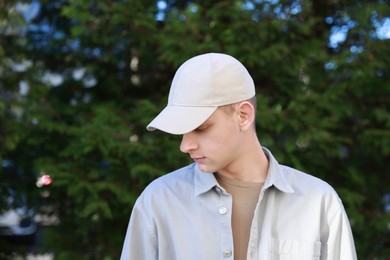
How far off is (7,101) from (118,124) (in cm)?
88

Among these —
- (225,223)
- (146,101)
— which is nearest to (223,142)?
(225,223)

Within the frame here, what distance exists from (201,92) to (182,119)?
4.6 inches

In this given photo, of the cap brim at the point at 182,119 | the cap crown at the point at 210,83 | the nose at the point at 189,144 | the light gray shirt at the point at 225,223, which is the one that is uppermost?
the cap crown at the point at 210,83

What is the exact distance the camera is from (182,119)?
2.20 metres

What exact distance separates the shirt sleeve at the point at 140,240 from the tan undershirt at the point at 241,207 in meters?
0.28

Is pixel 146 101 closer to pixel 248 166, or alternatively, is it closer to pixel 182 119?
pixel 248 166

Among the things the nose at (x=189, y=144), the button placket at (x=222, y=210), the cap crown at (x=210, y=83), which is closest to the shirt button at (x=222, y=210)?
the button placket at (x=222, y=210)

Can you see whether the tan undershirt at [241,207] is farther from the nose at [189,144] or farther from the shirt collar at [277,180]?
the nose at [189,144]

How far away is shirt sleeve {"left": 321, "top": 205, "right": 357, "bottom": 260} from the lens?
2.29 m

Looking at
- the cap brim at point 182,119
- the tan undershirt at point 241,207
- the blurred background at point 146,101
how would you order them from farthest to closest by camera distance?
the blurred background at point 146,101
the tan undershirt at point 241,207
the cap brim at point 182,119

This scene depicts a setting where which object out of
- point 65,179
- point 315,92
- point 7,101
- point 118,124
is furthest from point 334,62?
point 7,101

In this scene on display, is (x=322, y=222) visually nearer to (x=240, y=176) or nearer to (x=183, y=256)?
(x=240, y=176)

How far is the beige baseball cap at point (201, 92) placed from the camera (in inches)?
86.7

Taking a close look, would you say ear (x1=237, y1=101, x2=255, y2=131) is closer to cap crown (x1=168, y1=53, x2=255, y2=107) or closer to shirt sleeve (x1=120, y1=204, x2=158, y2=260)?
cap crown (x1=168, y1=53, x2=255, y2=107)
